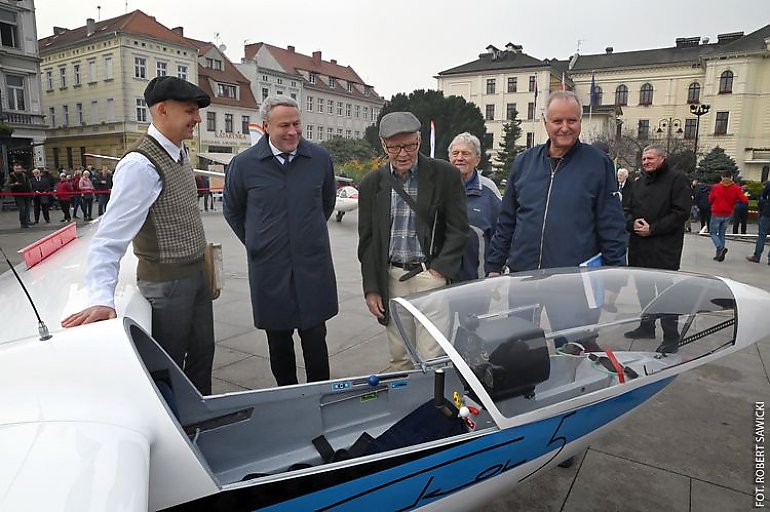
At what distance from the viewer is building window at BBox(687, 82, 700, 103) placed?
52.6 metres

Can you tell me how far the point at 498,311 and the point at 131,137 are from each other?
1437 inches

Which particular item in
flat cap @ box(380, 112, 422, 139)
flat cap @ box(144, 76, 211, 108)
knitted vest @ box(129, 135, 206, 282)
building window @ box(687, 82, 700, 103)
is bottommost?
knitted vest @ box(129, 135, 206, 282)

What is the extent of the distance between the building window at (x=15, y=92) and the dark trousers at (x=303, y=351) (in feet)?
95.5

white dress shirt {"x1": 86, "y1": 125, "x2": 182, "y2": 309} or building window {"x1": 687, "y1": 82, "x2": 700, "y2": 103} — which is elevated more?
building window {"x1": 687, "y1": 82, "x2": 700, "y2": 103}

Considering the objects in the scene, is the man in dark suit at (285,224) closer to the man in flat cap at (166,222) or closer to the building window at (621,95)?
the man in flat cap at (166,222)

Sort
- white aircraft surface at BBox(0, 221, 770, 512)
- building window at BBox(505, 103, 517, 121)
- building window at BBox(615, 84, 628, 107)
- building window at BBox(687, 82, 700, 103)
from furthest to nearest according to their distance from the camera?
building window at BBox(615, 84, 628, 107) → building window at BBox(505, 103, 517, 121) → building window at BBox(687, 82, 700, 103) → white aircraft surface at BBox(0, 221, 770, 512)

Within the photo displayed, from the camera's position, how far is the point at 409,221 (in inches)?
103

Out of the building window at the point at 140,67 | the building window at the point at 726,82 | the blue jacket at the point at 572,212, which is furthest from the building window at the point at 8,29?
the building window at the point at 726,82

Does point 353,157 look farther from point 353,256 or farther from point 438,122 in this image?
point 353,256

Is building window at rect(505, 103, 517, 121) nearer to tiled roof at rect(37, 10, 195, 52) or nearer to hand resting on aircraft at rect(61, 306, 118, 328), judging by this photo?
tiled roof at rect(37, 10, 195, 52)

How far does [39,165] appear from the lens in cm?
2622

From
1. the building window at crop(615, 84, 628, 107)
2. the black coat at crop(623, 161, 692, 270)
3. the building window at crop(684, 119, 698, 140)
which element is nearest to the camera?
the black coat at crop(623, 161, 692, 270)

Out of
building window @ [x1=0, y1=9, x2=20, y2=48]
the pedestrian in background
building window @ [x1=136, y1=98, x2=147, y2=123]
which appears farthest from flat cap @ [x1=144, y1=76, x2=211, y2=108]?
building window @ [x1=136, y1=98, x2=147, y2=123]

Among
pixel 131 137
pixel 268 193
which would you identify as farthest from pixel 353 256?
pixel 131 137
